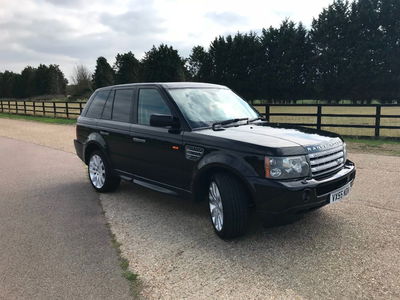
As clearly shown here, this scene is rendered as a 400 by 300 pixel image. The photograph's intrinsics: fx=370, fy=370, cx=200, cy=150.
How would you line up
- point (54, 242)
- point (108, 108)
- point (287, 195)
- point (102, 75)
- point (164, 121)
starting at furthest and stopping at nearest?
point (102, 75) → point (108, 108) → point (164, 121) → point (54, 242) → point (287, 195)

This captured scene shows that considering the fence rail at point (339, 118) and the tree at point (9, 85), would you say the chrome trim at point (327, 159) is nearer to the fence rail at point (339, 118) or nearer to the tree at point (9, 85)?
the fence rail at point (339, 118)

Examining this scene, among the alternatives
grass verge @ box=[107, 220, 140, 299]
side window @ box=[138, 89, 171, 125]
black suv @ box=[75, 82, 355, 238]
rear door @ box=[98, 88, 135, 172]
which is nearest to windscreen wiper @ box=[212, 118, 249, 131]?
black suv @ box=[75, 82, 355, 238]

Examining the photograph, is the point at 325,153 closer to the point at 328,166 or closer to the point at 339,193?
the point at 328,166

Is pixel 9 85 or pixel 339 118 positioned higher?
pixel 9 85

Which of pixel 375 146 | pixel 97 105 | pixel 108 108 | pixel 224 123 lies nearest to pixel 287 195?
pixel 224 123

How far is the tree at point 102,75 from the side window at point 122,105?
68950mm

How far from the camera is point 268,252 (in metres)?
3.92

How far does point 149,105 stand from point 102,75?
71046 mm

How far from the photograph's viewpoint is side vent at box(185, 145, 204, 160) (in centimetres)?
437

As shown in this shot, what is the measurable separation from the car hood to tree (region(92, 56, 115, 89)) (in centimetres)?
7093

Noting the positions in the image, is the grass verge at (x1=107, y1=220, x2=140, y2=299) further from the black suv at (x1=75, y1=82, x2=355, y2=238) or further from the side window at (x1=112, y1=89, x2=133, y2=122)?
the side window at (x1=112, y1=89, x2=133, y2=122)

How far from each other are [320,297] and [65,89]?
308ft

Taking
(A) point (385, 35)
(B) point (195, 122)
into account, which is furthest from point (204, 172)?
(A) point (385, 35)

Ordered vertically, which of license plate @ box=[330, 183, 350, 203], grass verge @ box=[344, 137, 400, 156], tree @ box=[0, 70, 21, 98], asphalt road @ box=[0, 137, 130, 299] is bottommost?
asphalt road @ box=[0, 137, 130, 299]
